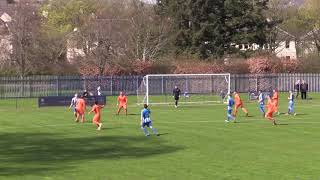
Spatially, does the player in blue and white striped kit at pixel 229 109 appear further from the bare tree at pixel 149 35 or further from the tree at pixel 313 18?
the tree at pixel 313 18

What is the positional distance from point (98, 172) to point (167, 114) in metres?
24.3

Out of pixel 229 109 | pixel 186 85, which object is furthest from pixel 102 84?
pixel 229 109

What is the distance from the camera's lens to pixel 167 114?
43156mm

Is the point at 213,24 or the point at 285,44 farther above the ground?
the point at 213,24

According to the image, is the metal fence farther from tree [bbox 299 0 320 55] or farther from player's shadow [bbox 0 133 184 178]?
player's shadow [bbox 0 133 184 178]

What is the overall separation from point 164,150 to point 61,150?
13.0 ft

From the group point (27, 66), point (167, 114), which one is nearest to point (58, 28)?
point (27, 66)

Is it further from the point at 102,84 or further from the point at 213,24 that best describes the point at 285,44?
the point at 102,84

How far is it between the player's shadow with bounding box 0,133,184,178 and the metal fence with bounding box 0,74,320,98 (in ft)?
113

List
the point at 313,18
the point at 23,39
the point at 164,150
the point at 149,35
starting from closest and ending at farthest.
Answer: the point at 164,150 < the point at 23,39 < the point at 149,35 < the point at 313,18

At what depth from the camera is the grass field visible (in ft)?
61.9

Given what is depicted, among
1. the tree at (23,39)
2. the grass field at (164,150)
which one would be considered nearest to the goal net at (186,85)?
the tree at (23,39)

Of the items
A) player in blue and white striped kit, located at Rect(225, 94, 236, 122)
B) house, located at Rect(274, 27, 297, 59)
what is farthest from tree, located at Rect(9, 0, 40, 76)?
player in blue and white striped kit, located at Rect(225, 94, 236, 122)

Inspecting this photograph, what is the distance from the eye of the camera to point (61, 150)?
79.5 ft
